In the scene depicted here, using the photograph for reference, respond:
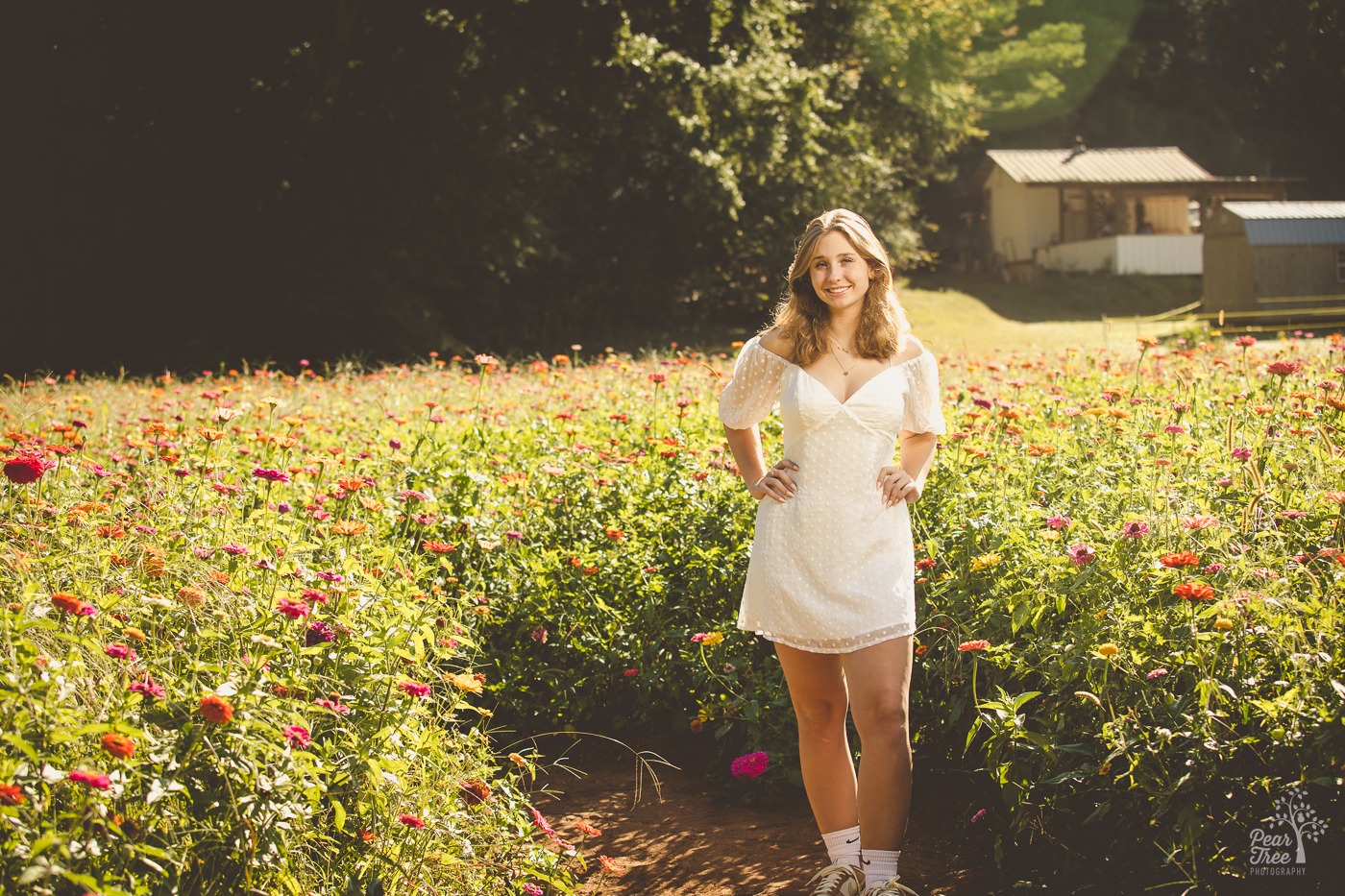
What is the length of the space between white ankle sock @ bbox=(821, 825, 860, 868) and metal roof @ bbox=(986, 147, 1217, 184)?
35506 mm

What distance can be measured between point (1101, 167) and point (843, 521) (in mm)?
36817

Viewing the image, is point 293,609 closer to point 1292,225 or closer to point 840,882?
point 840,882

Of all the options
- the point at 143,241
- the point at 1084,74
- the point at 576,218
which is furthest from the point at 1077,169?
the point at 143,241

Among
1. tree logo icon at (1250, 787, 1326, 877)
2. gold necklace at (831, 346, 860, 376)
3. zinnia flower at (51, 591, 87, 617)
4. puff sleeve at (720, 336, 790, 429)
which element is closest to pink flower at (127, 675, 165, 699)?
zinnia flower at (51, 591, 87, 617)

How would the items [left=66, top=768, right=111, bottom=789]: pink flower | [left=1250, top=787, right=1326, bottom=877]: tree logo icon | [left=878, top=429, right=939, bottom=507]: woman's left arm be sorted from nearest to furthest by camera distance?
[left=66, top=768, right=111, bottom=789]: pink flower → [left=1250, top=787, right=1326, bottom=877]: tree logo icon → [left=878, top=429, right=939, bottom=507]: woman's left arm

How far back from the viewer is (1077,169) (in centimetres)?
3606

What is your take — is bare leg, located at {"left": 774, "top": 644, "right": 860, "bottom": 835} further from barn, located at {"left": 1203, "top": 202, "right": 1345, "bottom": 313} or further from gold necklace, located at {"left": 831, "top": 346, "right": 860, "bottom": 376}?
barn, located at {"left": 1203, "top": 202, "right": 1345, "bottom": 313}

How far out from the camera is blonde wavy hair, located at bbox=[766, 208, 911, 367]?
3311 millimetres

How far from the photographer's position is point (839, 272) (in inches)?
130

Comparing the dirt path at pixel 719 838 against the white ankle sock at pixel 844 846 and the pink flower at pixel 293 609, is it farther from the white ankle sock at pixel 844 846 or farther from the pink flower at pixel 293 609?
the pink flower at pixel 293 609

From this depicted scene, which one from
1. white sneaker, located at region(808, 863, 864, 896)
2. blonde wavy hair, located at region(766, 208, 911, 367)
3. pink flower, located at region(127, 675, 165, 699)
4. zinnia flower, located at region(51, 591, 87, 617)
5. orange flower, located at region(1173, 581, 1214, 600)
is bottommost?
white sneaker, located at region(808, 863, 864, 896)

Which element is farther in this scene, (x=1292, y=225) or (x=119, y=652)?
(x=1292, y=225)

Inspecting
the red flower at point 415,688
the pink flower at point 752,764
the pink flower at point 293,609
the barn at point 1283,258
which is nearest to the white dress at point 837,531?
the pink flower at point 752,764

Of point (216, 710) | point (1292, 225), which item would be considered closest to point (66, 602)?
point (216, 710)
